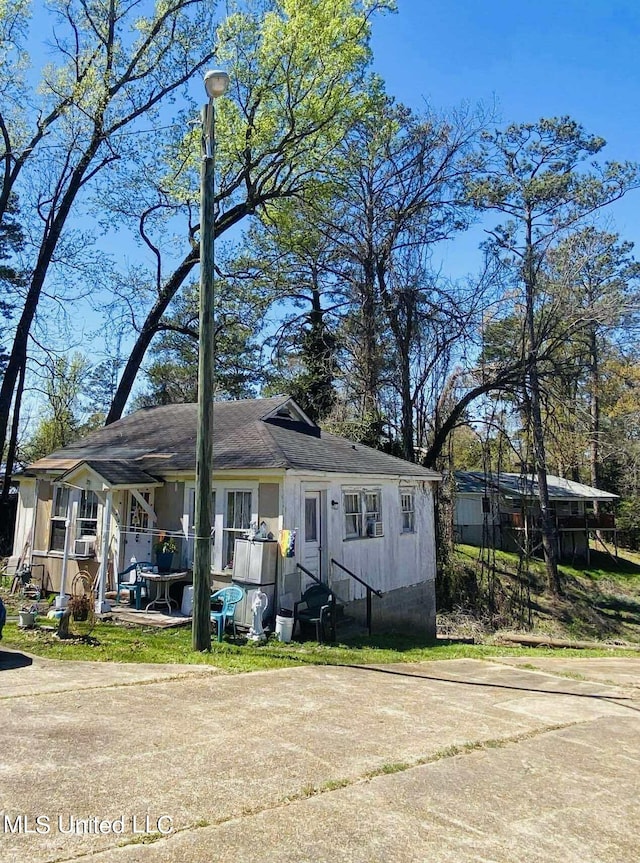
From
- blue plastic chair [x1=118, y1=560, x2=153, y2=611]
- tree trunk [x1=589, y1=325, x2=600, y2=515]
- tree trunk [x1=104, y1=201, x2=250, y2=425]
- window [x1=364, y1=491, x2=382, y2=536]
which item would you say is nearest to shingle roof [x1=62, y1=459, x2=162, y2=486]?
blue plastic chair [x1=118, y1=560, x2=153, y2=611]

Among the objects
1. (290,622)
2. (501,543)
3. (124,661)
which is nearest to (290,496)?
(290,622)

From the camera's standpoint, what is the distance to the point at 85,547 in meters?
12.3

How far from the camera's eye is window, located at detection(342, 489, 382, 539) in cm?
1318

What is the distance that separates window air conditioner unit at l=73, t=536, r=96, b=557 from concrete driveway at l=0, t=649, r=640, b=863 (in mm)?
5115

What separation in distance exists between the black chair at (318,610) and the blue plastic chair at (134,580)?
3048mm

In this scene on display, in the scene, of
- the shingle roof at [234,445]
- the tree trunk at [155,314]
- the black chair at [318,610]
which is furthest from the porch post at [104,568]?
the tree trunk at [155,314]

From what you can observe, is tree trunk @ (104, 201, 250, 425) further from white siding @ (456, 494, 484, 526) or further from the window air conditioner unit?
white siding @ (456, 494, 484, 526)

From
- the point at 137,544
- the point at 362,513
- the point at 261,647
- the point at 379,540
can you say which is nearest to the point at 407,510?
the point at 379,540

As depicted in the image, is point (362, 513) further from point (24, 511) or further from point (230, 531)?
point (24, 511)

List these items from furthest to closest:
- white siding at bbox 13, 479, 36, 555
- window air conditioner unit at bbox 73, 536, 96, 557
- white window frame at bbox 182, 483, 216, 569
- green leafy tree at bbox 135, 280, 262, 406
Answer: green leafy tree at bbox 135, 280, 262, 406
white siding at bbox 13, 479, 36, 555
window air conditioner unit at bbox 73, 536, 96, 557
white window frame at bbox 182, 483, 216, 569

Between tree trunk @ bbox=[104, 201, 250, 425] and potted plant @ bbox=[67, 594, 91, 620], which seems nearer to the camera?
potted plant @ bbox=[67, 594, 91, 620]

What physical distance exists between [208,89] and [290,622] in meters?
8.29

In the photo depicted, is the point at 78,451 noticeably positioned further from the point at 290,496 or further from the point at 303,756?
the point at 303,756

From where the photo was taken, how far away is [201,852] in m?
3.09
